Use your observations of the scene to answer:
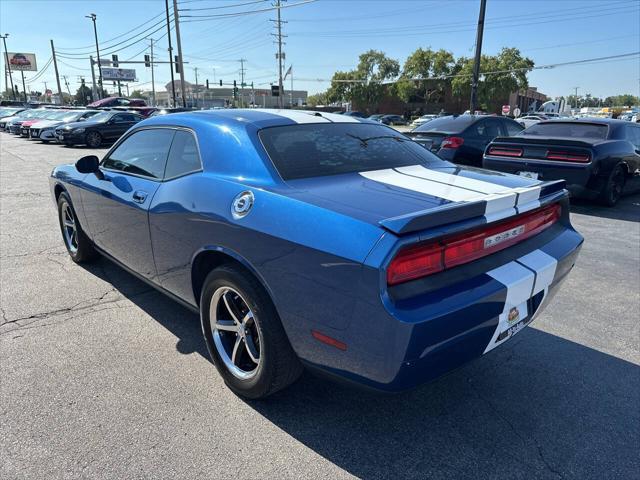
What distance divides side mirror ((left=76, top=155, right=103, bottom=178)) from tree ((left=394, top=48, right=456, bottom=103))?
217 feet

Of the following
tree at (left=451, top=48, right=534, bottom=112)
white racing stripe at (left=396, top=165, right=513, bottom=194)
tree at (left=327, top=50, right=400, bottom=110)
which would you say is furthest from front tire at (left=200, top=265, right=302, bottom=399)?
tree at (left=327, top=50, right=400, bottom=110)

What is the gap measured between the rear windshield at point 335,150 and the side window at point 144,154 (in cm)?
87

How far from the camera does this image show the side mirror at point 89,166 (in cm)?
374

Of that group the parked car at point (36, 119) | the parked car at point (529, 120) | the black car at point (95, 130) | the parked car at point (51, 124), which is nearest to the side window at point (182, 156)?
the parked car at point (529, 120)

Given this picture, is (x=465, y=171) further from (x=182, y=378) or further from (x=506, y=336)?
(x=182, y=378)

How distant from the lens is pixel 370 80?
7525 centimetres

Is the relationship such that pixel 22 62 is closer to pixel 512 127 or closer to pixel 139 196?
pixel 512 127

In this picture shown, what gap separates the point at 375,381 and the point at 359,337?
0.21 m

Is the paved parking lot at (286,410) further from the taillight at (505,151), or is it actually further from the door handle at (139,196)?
the taillight at (505,151)

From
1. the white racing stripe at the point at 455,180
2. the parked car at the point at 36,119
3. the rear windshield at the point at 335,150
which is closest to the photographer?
the white racing stripe at the point at 455,180

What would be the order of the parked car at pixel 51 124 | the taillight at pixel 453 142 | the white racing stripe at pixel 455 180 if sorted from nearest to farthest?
the white racing stripe at pixel 455 180 → the taillight at pixel 453 142 → the parked car at pixel 51 124

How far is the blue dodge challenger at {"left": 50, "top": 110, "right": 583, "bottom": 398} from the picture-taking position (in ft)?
6.00

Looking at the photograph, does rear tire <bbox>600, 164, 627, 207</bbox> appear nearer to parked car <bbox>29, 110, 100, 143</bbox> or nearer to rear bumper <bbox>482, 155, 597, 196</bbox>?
rear bumper <bbox>482, 155, 597, 196</bbox>

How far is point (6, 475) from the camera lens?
6.55ft
